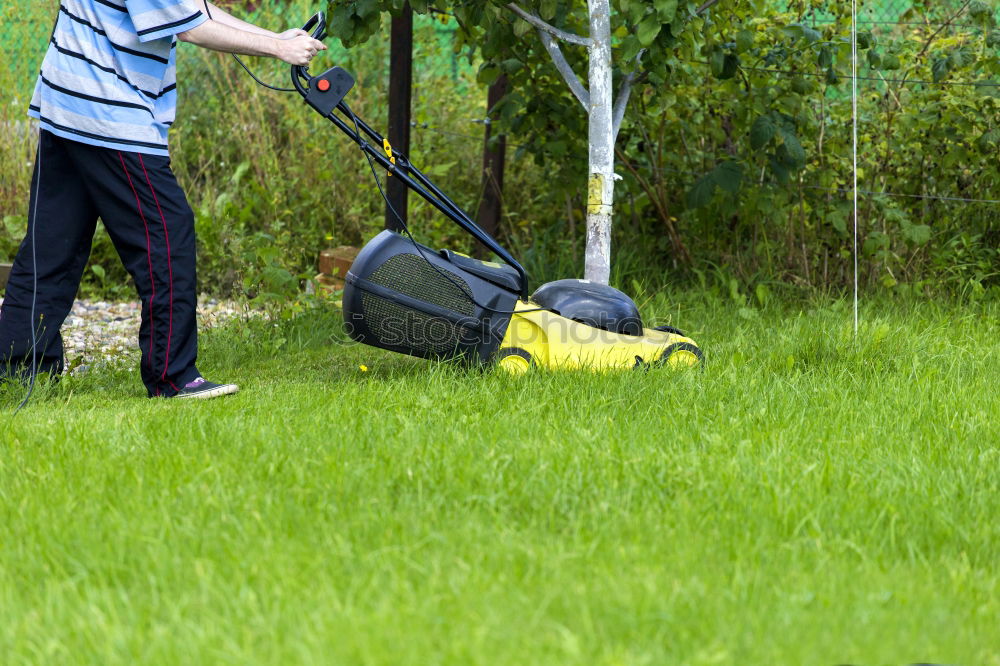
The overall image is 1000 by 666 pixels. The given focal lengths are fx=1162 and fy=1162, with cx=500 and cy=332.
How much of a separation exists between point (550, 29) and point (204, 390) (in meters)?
1.90

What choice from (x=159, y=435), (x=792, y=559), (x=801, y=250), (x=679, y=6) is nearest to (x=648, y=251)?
(x=801, y=250)

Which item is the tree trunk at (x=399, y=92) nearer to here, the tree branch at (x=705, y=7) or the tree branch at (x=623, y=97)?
the tree branch at (x=623, y=97)

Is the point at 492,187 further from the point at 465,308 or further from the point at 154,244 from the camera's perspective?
the point at 154,244

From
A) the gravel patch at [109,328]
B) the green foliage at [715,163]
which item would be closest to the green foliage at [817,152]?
the green foliage at [715,163]

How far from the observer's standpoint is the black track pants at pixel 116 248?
372 cm

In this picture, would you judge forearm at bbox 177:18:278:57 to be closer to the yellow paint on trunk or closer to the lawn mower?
the lawn mower

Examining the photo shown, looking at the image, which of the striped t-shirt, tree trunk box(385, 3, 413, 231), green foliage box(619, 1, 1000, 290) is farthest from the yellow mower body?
tree trunk box(385, 3, 413, 231)

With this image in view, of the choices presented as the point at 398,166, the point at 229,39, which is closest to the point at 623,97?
the point at 398,166

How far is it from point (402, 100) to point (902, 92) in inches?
97.6

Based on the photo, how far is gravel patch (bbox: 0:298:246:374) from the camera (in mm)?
4734

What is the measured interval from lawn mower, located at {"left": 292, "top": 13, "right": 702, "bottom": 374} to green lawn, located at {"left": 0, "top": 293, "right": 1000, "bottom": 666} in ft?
0.44

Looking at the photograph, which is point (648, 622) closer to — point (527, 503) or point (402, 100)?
point (527, 503)

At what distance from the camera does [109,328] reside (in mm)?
5734

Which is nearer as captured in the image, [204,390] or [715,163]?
[204,390]
